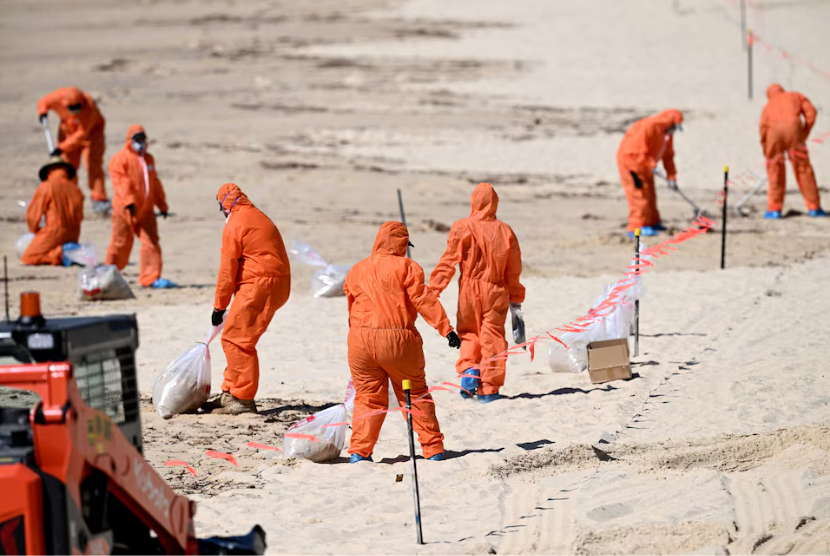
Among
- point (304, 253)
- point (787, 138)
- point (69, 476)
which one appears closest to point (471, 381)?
point (304, 253)

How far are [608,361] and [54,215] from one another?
8.25 metres

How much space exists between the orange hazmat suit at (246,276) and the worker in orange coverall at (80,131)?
9.75 metres

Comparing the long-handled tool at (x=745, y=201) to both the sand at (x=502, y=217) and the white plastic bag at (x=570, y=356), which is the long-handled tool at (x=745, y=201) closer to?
the sand at (x=502, y=217)

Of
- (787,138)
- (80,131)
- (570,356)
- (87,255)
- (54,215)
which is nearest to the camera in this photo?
(570,356)

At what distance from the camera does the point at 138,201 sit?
45.2ft

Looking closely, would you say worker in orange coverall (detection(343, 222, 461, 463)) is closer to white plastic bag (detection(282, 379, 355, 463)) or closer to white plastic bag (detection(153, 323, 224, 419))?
white plastic bag (detection(282, 379, 355, 463))

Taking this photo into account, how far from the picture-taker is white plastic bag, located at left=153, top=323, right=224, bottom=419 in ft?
29.2

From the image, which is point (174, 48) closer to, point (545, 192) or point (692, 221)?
point (545, 192)

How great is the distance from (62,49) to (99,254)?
49.8ft

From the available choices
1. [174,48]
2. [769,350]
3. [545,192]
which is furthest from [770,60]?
[769,350]

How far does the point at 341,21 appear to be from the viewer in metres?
33.7

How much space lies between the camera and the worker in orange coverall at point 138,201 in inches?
540

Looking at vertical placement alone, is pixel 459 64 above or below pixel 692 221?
above

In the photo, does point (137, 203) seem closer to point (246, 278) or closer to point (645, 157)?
point (246, 278)
